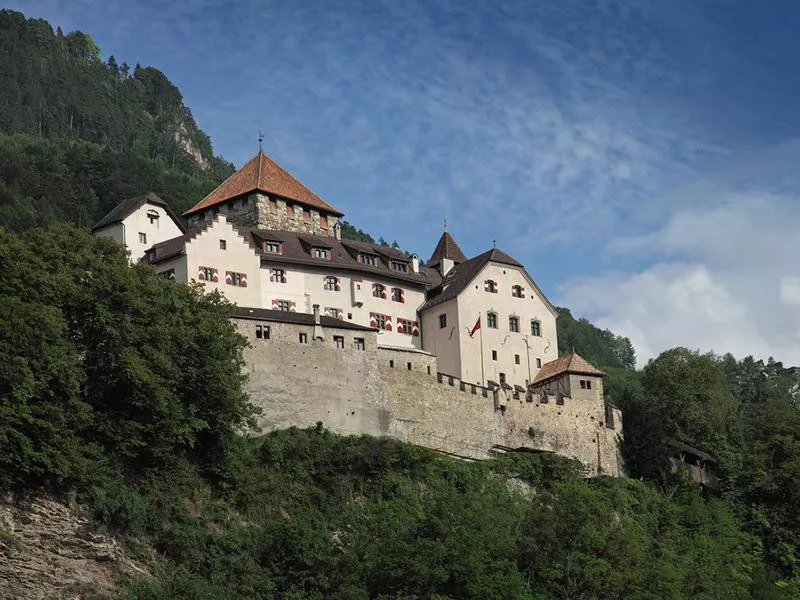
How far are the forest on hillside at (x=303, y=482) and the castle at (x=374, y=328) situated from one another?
1.94m

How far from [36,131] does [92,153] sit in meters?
43.4

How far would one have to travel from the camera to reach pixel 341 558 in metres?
48.2

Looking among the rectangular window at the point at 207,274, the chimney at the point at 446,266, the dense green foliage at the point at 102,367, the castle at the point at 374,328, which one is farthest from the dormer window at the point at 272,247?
the dense green foliage at the point at 102,367

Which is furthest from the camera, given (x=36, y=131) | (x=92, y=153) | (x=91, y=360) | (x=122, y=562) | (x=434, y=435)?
(x=36, y=131)

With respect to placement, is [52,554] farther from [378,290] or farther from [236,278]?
[378,290]

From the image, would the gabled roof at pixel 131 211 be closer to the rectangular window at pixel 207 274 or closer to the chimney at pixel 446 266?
the rectangular window at pixel 207 274

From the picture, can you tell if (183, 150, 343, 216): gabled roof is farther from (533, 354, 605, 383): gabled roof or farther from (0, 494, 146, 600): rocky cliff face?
A: (0, 494, 146, 600): rocky cliff face

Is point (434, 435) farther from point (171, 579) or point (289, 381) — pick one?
point (171, 579)

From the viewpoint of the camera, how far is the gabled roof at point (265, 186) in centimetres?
7375

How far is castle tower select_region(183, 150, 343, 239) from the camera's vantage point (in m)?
72.8

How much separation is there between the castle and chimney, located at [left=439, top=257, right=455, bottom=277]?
103 mm

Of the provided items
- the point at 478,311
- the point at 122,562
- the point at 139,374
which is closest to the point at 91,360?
the point at 139,374

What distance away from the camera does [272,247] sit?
222 ft

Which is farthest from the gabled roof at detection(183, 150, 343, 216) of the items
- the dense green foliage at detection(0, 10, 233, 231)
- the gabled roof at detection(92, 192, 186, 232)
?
the dense green foliage at detection(0, 10, 233, 231)
